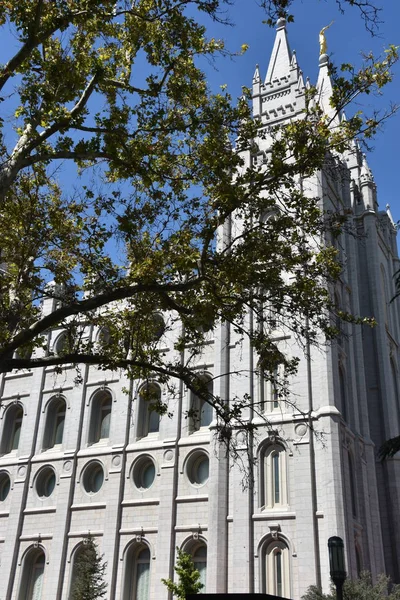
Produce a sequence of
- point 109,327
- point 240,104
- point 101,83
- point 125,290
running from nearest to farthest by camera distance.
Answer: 1. point 125,290
2. point 101,83
3. point 240,104
4. point 109,327

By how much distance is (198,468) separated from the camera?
26984mm

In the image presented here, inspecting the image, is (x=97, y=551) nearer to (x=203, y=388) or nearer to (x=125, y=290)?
(x=203, y=388)

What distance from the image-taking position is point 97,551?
2695cm

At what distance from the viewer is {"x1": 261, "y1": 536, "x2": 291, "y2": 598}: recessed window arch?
22703mm

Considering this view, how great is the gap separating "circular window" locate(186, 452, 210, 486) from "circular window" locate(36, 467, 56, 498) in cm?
815

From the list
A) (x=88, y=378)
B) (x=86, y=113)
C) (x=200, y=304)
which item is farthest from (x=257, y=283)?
(x=88, y=378)

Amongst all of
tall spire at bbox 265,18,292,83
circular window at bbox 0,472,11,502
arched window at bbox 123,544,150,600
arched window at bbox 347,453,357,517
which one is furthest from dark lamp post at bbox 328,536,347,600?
tall spire at bbox 265,18,292,83

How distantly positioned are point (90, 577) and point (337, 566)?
14.8 m

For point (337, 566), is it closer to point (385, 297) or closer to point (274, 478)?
point (274, 478)

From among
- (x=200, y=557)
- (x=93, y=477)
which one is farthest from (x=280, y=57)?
(x=200, y=557)

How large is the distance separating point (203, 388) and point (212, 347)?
15.7 m

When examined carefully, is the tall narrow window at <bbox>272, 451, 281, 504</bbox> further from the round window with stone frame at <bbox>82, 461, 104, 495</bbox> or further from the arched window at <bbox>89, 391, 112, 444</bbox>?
the arched window at <bbox>89, 391, 112, 444</bbox>

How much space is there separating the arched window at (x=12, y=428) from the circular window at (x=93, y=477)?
18.9 feet

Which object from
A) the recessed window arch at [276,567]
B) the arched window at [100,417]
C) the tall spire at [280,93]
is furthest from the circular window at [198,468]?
the tall spire at [280,93]
